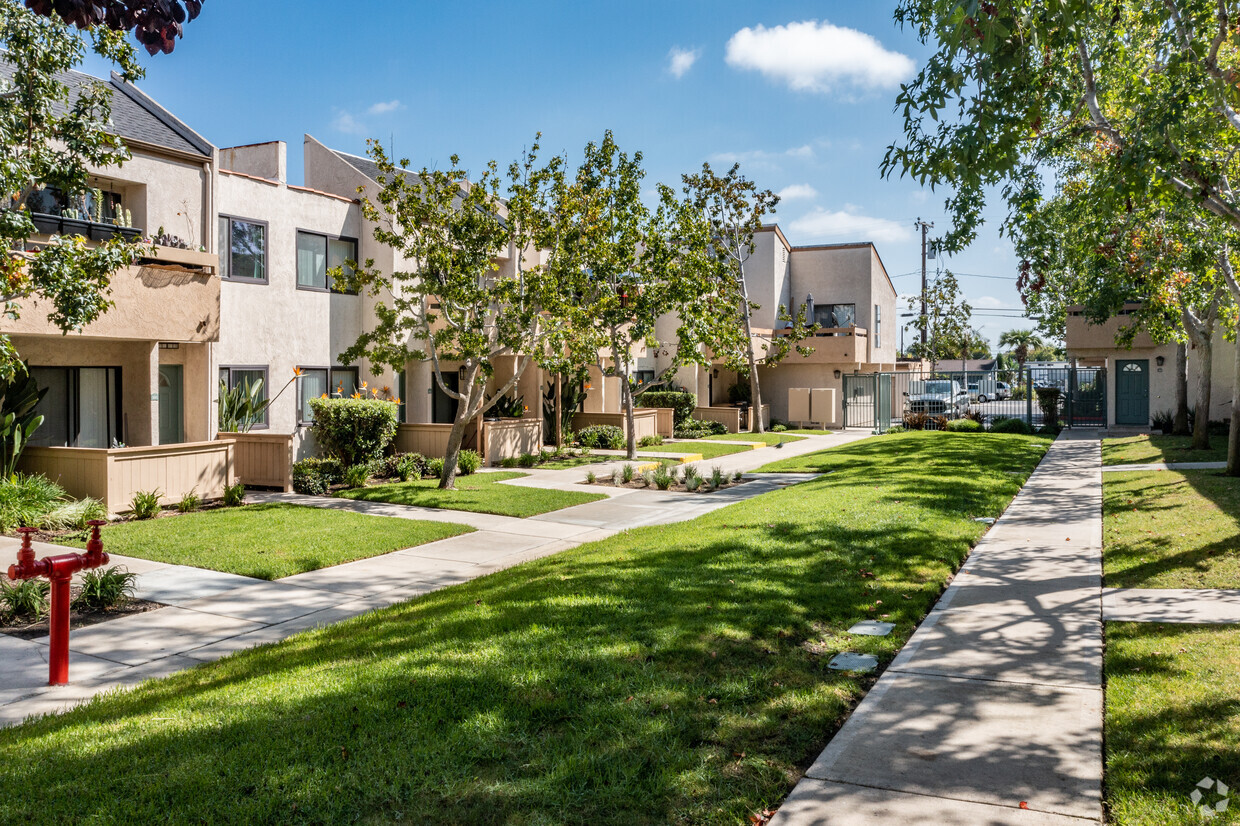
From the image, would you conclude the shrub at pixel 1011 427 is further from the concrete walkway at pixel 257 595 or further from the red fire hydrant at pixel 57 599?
the red fire hydrant at pixel 57 599

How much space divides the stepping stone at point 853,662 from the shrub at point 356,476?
12.5 m

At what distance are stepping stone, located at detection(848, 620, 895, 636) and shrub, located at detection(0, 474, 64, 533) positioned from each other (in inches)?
426

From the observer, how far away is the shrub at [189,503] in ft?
45.9

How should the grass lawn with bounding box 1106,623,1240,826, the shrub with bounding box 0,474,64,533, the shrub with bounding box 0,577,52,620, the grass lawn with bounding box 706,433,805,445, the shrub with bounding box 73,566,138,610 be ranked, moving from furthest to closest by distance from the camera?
1. the grass lawn with bounding box 706,433,805,445
2. the shrub with bounding box 0,474,64,533
3. the shrub with bounding box 73,566,138,610
4. the shrub with bounding box 0,577,52,620
5. the grass lawn with bounding box 1106,623,1240,826

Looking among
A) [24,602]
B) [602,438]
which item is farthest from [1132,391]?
[24,602]

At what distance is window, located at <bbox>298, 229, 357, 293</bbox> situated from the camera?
19.1 metres

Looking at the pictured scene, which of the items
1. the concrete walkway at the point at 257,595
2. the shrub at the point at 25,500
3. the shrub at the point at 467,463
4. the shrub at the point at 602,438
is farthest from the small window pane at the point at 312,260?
the shrub at the point at 602,438

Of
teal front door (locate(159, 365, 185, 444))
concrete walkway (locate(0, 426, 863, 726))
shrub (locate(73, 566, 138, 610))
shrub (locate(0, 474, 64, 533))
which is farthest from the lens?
teal front door (locate(159, 365, 185, 444))

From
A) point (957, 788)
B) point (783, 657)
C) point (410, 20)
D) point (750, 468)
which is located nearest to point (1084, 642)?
point (783, 657)

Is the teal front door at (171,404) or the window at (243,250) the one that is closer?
the teal front door at (171,404)

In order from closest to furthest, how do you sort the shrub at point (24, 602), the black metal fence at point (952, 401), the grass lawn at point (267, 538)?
the shrub at point (24, 602) → the grass lawn at point (267, 538) → the black metal fence at point (952, 401)

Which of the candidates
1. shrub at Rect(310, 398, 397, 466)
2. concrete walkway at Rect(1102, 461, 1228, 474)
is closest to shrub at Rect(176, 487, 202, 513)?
shrub at Rect(310, 398, 397, 466)

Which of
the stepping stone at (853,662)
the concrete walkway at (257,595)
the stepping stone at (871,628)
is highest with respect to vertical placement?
the stepping stone at (871,628)

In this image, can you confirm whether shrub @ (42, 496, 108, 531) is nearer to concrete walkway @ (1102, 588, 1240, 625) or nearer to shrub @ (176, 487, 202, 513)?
shrub @ (176, 487, 202, 513)
